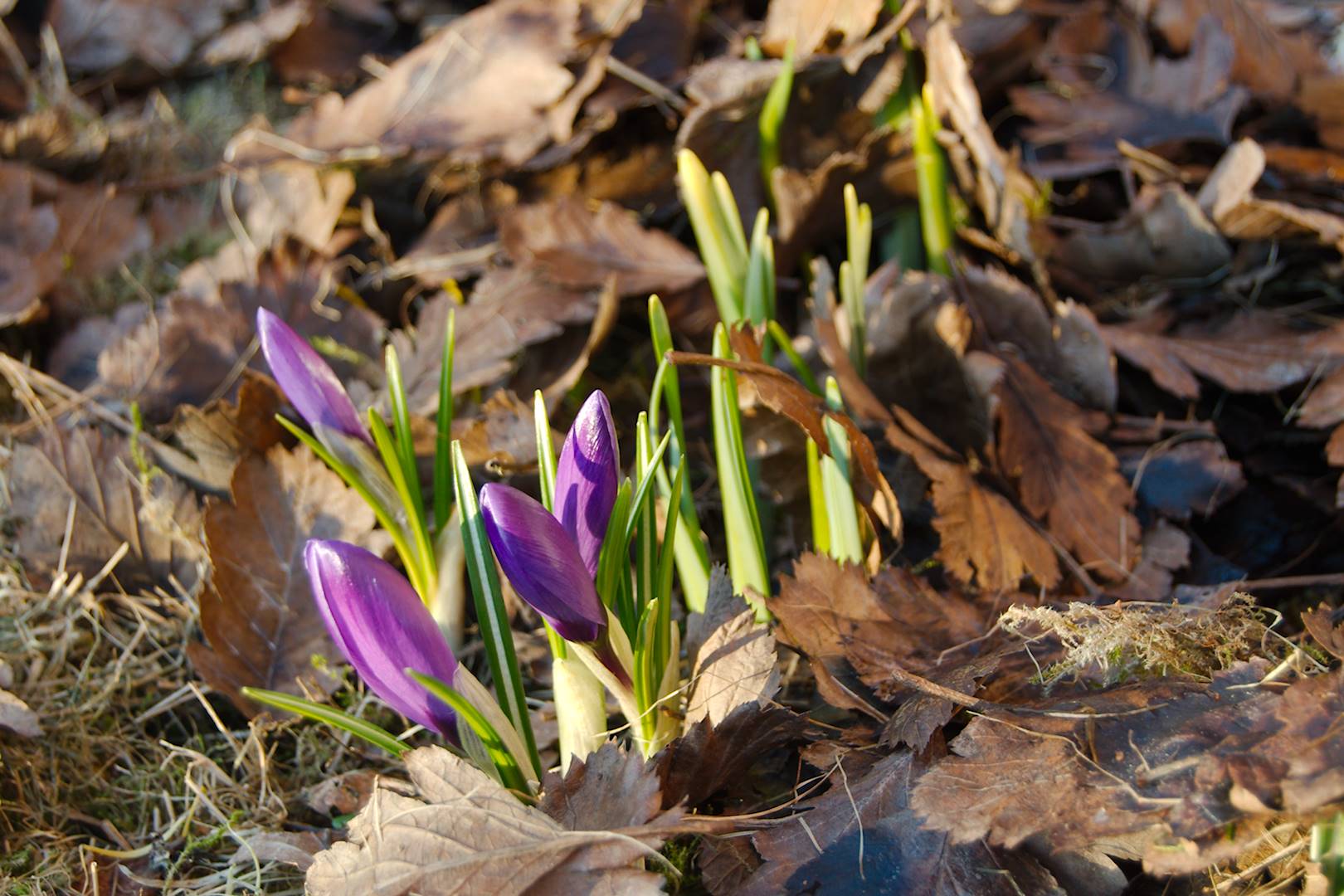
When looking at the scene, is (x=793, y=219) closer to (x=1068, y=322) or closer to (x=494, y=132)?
(x=1068, y=322)

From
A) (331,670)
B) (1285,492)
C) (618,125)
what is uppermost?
(618,125)

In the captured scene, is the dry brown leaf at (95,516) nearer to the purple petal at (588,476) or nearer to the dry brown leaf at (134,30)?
the purple petal at (588,476)

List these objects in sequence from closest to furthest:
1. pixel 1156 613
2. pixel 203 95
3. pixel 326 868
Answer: pixel 326 868, pixel 1156 613, pixel 203 95

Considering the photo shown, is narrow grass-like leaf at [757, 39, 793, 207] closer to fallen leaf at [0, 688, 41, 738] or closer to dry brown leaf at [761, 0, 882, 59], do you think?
dry brown leaf at [761, 0, 882, 59]

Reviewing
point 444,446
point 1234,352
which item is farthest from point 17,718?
point 1234,352

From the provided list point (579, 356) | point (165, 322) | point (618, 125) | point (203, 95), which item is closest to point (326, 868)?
point (579, 356)

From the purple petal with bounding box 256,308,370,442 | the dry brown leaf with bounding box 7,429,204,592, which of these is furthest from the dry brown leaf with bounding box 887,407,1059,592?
the dry brown leaf with bounding box 7,429,204,592

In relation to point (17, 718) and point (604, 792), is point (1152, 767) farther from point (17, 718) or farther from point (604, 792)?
point (17, 718)
